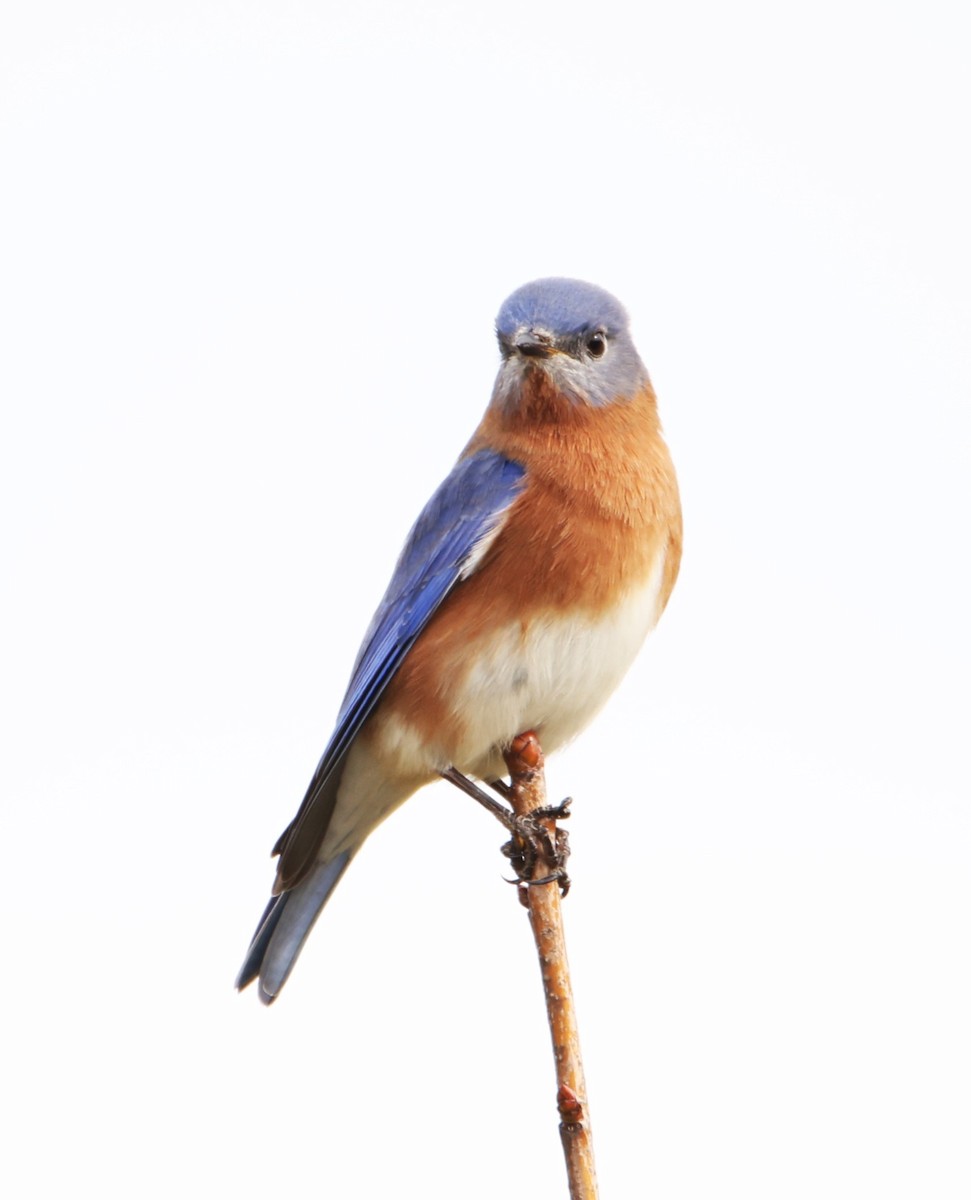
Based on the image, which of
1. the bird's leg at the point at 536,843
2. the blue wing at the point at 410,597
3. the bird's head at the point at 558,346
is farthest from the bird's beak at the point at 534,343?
the bird's leg at the point at 536,843

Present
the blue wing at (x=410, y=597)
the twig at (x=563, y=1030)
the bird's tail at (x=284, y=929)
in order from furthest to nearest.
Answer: the bird's tail at (x=284, y=929), the blue wing at (x=410, y=597), the twig at (x=563, y=1030)

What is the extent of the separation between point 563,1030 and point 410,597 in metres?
2.26

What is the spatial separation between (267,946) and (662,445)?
7.73 ft

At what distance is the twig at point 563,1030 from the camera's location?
3.65m

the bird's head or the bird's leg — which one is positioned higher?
the bird's head

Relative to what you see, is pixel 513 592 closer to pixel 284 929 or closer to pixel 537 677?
pixel 537 677

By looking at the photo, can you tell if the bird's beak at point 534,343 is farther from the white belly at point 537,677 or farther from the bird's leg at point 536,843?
the bird's leg at point 536,843

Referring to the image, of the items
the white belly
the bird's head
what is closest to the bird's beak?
the bird's head

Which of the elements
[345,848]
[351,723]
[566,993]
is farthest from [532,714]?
[566,993]

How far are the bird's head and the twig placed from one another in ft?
5.50

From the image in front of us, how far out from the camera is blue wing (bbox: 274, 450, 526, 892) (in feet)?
18.6

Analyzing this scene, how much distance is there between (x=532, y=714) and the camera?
18.5ft

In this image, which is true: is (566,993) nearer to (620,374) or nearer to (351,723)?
(351,723)

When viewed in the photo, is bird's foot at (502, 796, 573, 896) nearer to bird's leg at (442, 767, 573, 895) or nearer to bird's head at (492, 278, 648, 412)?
bird's leg at (442, 767, 573, 895)
